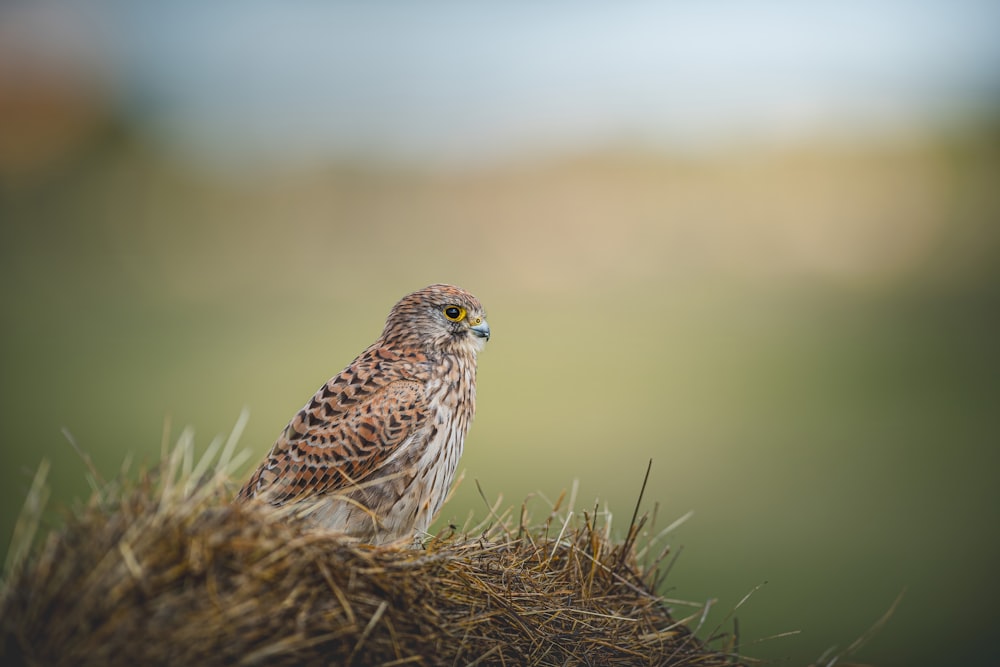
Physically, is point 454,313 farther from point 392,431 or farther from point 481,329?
point 392,431

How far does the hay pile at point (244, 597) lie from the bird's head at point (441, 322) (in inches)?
46.2

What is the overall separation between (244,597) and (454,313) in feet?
6.29

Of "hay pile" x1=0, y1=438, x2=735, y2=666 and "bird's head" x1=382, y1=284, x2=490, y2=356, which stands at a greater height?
"bird's head" x1=382, y1=284, x2=490, y2=356

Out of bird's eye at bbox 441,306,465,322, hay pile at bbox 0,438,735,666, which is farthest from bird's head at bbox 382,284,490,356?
hay pile at bbox 0,438,735,666

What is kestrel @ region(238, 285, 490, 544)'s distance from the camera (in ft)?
11.3

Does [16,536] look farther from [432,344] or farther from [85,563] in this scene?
[432,344]

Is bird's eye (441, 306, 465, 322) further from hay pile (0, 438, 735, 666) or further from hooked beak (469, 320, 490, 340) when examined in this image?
hay pile (0, 438, 735, 666)

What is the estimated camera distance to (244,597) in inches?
85.7

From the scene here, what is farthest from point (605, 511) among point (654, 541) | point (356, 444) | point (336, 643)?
point (336, 643)

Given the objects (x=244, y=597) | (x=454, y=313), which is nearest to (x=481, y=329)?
(x=454, y=313)

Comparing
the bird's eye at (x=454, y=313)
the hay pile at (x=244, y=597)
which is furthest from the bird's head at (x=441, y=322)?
the hay pile at (x=244, y=597)

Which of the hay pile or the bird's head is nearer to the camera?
the hay pile

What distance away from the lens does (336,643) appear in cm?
234

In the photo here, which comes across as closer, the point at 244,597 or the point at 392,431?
the point at 244,597
